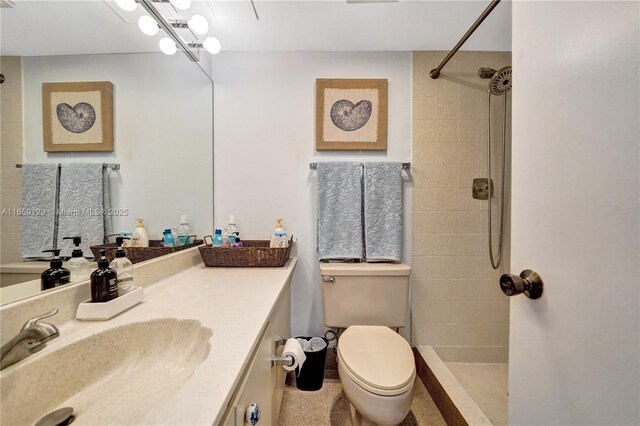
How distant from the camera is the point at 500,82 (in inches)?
52.5

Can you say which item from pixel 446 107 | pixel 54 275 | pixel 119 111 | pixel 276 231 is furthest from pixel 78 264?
pixel 446 107

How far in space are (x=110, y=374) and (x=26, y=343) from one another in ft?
0.59

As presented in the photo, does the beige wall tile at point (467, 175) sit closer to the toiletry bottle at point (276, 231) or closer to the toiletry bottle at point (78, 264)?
the toiletry bottle at point (276, 231)

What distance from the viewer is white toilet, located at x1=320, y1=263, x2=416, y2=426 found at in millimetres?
870

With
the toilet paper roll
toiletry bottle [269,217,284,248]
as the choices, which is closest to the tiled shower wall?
toiletry bottle [269,217,284,248]

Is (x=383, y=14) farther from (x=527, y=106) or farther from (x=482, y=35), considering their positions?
(x=527, y=106)

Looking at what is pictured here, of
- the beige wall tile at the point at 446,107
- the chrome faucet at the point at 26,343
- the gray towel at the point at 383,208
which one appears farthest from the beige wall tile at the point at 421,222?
the chrome faucet at the point at 26,343

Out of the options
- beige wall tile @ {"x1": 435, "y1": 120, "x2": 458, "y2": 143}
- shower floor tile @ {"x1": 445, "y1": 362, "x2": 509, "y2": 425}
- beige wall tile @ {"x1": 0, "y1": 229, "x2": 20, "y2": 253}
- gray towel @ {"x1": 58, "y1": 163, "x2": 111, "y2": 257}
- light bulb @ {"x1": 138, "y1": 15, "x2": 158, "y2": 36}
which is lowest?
shower floor tile @ {"x1": 445, "y1": 362, "x2": 509, "y2": 425}

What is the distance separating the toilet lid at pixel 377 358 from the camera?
34.7 inches

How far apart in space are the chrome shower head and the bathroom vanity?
1651 millimetres

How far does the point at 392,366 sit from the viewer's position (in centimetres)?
95


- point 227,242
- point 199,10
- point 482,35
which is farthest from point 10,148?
point 482,35

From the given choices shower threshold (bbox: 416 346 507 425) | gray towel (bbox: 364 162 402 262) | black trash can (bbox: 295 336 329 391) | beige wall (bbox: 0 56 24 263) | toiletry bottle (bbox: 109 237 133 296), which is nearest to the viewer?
beige wall (bbox: 0 56 24 263)

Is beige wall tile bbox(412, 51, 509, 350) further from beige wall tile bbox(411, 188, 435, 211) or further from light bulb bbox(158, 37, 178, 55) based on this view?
light bulb bbox(158, 37, 178, 55)
